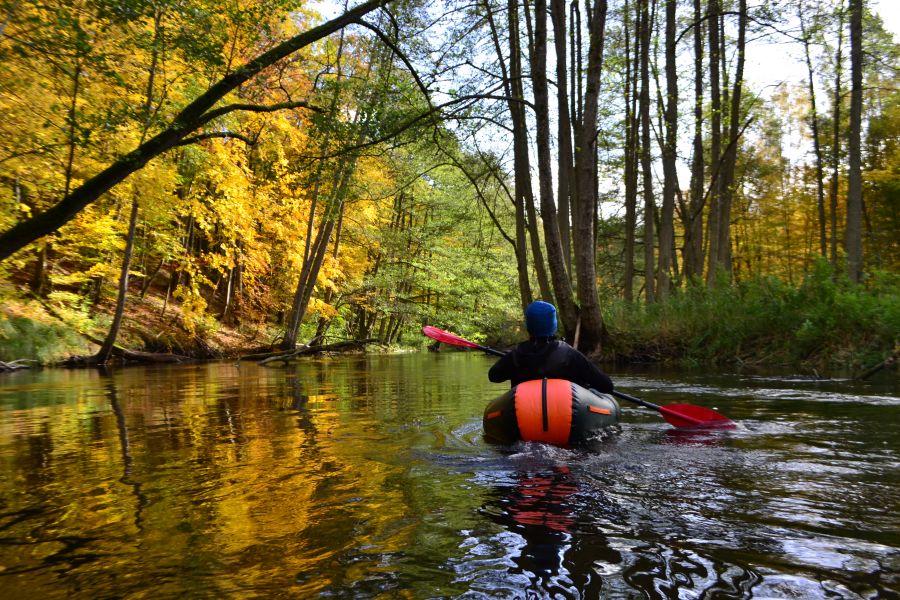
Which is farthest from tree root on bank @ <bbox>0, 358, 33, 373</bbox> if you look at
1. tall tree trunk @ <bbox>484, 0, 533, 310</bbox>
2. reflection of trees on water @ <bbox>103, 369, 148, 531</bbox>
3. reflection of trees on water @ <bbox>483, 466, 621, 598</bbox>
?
reflection of trees on water @ <bbox>483, 466, 621, 598</bbox>

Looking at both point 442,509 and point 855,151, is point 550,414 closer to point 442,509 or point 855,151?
point 442,509

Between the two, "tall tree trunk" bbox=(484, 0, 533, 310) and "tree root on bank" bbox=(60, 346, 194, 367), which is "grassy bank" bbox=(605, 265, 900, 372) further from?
"tree root on bank" bbox=(60, 346, 194, 367)

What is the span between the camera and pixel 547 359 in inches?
181

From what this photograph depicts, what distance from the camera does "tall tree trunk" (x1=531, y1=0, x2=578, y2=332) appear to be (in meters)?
11.1

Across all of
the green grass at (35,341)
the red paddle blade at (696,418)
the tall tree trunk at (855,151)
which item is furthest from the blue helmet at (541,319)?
the green grass at (35,341)

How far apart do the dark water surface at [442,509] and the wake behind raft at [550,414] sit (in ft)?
0.42

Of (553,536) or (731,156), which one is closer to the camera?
(553,536)

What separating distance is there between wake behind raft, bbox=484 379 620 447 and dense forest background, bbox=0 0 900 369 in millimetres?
6555

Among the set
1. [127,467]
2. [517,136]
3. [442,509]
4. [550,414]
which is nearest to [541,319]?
[550,414]

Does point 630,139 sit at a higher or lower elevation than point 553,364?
higher

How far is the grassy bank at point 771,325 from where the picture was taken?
29.3 feet

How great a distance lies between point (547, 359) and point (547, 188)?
706 centimetres

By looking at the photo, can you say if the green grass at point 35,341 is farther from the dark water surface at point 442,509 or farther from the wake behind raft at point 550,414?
the wake behind raft at point 550,414

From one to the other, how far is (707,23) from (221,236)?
52.8ft
